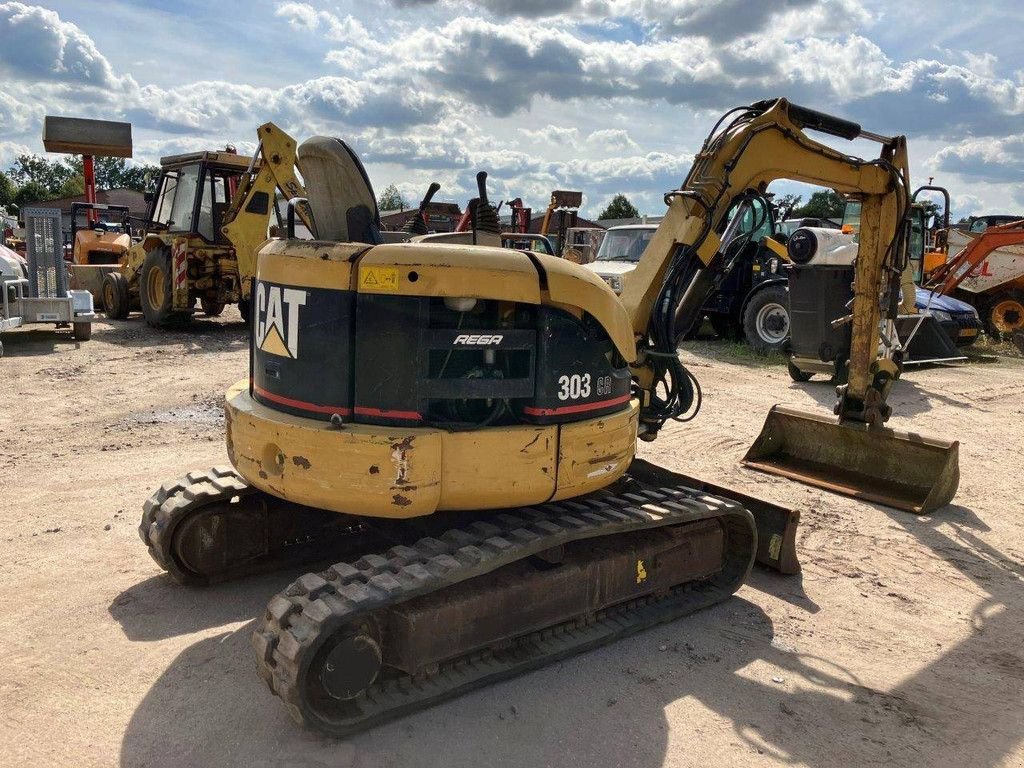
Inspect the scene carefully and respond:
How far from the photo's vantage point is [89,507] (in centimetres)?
544

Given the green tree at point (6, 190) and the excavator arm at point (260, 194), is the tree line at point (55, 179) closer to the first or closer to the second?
the green tree at point (6, 190)

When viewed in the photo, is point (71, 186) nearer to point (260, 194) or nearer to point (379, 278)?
point (260, 194)

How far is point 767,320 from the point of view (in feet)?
44.9

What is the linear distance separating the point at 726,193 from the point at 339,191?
2.59m

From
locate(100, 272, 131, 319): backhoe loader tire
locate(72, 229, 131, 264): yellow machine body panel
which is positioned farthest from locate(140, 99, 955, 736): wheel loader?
locate(72, 229, 131, 264): yellow machine body panel

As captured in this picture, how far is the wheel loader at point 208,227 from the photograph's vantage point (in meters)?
12.6

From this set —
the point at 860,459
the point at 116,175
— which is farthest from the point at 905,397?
the point at 116,175

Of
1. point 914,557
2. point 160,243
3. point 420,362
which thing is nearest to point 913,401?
point 914,557

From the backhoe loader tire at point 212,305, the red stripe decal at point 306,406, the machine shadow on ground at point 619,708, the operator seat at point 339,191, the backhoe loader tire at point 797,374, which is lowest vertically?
the machine shadow on ground at point 619,708

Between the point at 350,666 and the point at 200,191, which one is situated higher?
the point at 200,191

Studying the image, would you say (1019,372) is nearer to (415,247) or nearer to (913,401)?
(913,401)

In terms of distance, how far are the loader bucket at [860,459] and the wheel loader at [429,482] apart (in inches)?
91.2

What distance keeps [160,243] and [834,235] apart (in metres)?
11.0

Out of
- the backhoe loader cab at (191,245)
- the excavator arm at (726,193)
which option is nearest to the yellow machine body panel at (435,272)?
the excavator arm at (726,193)
